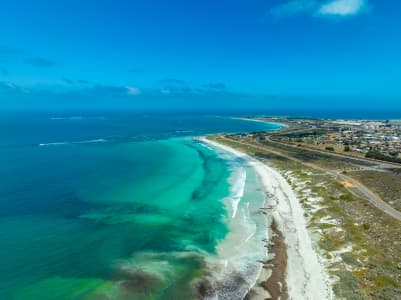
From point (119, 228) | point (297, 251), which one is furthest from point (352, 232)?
point (119, 228)

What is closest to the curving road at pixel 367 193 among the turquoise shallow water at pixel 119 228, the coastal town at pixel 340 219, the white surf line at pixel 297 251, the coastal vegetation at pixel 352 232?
the coastal town at pixel 340 219

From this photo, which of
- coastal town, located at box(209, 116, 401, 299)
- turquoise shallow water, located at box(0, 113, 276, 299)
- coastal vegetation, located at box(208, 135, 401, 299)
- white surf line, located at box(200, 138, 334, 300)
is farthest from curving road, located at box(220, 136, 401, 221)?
turquoise shallow water, located at box(0, 113, 276, 299)

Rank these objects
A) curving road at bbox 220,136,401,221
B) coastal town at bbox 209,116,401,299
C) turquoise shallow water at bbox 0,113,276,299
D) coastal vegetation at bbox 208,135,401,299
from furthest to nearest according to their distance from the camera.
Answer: curving road at bbox 220,136,401,221
turquoise shallow water at bbox 0,113,276,299
coastal town at bbox 209,116,401,299
coastal vegetation at bbox 208,135,401,299

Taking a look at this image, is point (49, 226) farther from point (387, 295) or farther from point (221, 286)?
point (387, 295)

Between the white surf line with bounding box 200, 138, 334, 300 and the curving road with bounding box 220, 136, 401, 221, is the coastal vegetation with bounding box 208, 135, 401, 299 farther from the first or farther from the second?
the curving road with bounding box 220, 136, 401, 221

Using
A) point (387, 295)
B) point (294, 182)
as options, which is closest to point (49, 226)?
point (387, 295)

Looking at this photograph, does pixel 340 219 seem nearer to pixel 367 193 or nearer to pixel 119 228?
pixel 367 193
